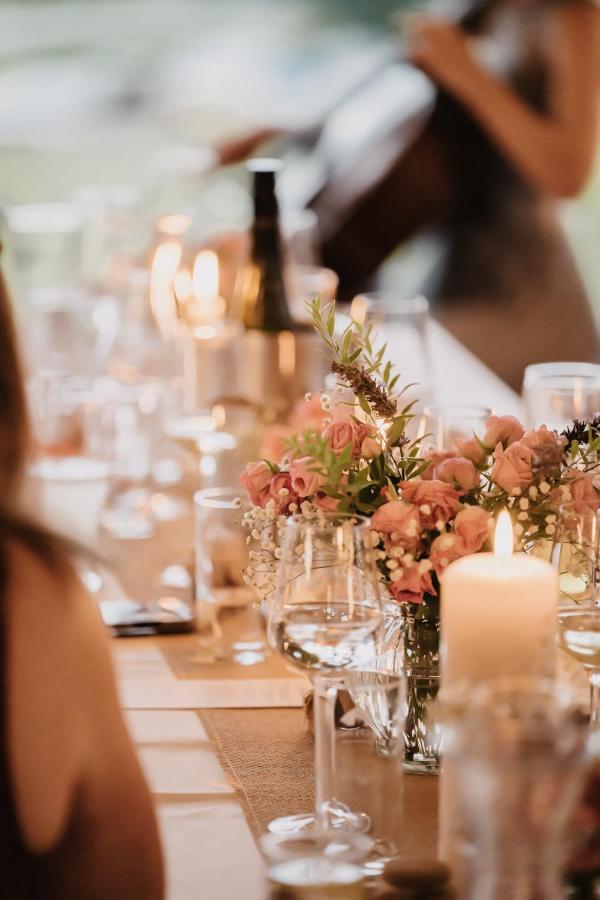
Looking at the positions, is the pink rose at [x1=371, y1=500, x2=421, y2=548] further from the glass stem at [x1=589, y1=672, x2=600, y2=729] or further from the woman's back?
the woman's back

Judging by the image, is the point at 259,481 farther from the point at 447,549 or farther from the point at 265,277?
the point at 265,277

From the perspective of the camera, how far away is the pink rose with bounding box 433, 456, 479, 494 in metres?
0.90

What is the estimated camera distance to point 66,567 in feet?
1.99

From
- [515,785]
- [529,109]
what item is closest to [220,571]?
[515,785]

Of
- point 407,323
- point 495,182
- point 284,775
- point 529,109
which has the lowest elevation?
point 284,775

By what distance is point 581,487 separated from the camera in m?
0.90

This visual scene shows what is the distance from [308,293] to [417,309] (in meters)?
0.48

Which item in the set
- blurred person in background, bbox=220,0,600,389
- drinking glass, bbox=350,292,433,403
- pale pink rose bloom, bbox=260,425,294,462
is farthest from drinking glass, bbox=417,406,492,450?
blurred person in background, bbox=220,0,600,389

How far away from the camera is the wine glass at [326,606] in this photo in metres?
0.77

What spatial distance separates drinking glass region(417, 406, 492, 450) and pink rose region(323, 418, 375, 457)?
0.21 meters

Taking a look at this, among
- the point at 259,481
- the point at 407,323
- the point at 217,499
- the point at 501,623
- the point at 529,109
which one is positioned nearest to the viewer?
the point at 501,623

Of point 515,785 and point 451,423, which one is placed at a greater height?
point 451,423

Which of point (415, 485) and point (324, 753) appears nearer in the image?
point (324, 753)

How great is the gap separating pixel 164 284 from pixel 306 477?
1.35m
